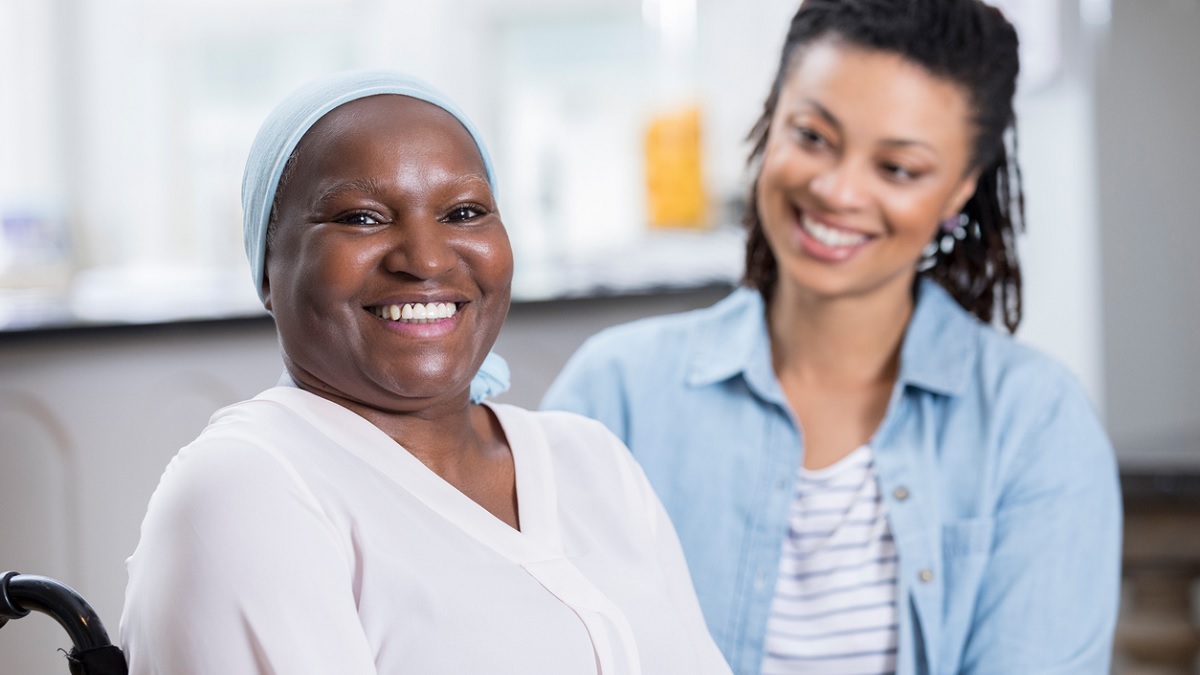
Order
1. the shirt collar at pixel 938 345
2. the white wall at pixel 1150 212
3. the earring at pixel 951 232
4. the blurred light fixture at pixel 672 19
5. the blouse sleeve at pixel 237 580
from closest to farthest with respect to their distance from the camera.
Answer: the blouse sleeve at pixel 237 580
the shirt collar at pixel 938 345
the earring at pixel 951 232
the white wall at pixel 1150 212
the blurred light fixture at pixel 672 19

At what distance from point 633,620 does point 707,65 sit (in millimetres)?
3273

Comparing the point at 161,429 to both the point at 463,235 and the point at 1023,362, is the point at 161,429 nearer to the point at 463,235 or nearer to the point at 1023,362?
the point at 463,235

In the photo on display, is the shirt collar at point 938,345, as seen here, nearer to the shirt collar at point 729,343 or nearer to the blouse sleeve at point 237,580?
the shirt collar at point 729,343

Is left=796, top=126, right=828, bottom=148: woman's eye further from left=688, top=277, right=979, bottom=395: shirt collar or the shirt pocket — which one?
the shirt pocket

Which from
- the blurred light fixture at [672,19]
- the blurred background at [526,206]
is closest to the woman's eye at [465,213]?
the blurred background at [526,206]

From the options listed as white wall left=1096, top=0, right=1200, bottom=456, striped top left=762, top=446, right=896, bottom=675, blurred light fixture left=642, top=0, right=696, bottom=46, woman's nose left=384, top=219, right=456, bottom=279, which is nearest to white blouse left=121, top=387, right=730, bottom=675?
woman's nose left=384, top=219, right=456, bottom=279

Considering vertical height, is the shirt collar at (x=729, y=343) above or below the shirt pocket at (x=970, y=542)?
above

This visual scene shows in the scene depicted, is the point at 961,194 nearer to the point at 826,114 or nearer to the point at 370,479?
the point at 826,114

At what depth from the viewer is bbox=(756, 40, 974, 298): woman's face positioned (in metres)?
1.37

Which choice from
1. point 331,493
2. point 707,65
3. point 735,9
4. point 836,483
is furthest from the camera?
point 707,65

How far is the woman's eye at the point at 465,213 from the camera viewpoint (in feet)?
2.54

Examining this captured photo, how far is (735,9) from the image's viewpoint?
3621 mm

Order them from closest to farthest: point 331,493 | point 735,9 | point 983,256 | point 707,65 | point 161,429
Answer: point 331,493, point 161,429, point 983,256, point 735,9, point 707,65

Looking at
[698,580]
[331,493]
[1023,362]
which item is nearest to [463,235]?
[331,493]
